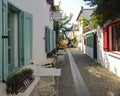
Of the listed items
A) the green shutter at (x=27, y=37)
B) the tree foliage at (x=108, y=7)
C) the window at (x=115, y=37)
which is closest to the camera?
the green shutter at (x=27, y=37)

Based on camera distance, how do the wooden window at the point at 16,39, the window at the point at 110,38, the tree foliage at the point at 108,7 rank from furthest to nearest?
1. the window at the point at 110,38
2. the tree foliage at the point at 108,7
3. the wooden window at the point at 16,39

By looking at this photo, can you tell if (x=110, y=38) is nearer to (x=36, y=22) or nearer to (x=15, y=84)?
(x=36, y=22)

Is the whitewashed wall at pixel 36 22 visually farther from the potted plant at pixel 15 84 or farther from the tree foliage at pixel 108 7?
the tree foliage at pixel 108 7

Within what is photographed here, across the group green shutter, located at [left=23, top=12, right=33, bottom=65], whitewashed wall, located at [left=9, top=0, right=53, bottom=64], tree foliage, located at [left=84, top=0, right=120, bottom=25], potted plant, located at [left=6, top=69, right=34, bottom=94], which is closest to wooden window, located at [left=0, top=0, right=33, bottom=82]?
green shutter, located at [left=23, top=12, right=33, bottom=65]

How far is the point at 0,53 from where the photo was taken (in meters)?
4.32

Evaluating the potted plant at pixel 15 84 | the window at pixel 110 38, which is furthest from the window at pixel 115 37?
the potted plant at pixel 15 84

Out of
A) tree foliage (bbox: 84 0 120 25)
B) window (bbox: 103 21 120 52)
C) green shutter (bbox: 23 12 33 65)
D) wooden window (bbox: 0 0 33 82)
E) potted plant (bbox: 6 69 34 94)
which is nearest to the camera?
potted plant (bbox: 6 69 34 94)

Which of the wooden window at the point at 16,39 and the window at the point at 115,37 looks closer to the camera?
the wooden window at the point at 16,39

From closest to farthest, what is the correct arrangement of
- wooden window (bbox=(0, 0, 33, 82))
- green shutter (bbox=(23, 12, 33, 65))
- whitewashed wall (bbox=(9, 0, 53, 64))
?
wooden window (bbox=(0, 0, 33, 82))
green shutter (bbox=(23, 12, 33, 65))
whitewashed wall (bbox=(9, 0, 53, 64))

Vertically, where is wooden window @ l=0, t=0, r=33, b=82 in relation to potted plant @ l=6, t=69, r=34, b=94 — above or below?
above

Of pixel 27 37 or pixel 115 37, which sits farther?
pixel 115 37

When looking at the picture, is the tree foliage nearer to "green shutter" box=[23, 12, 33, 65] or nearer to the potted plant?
→ "green shutter" box=[23, 12, 33, 65]

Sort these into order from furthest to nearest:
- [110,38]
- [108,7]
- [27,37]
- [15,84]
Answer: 1. [110,38]
2. [108,7]
3. [27,37]
4. [15,84]

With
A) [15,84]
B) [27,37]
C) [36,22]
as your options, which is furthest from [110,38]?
[15,84]
